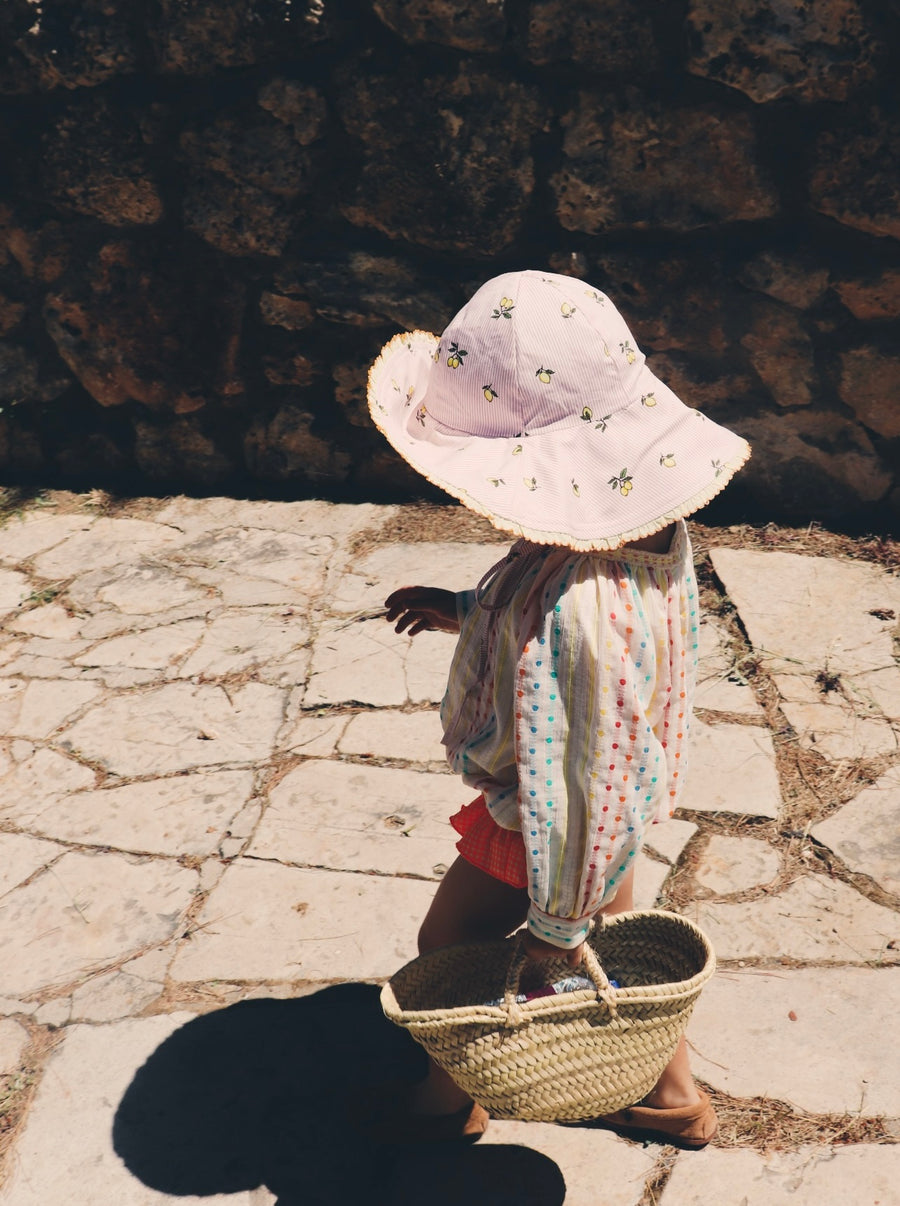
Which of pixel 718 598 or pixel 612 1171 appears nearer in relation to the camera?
pixel 612 1171

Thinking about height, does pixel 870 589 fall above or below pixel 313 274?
below

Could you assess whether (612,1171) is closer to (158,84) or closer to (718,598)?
(718,598)

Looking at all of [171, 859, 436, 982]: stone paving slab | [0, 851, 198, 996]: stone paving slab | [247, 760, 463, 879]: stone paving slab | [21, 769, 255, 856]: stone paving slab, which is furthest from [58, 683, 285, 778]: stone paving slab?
[171, 859, 436, 982]: stone paving slab

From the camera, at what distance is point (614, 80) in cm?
364

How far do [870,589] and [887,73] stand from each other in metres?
1.62

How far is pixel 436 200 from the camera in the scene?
3914 millimetres

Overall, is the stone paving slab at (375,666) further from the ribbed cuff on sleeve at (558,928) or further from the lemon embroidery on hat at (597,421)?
the lemon embroidery on hat at (597,421)

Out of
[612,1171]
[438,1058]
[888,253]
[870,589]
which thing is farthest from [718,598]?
[438,1058]

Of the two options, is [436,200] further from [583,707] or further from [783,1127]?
[783,1127]

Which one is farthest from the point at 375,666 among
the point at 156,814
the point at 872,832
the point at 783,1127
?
the point at 783,1127

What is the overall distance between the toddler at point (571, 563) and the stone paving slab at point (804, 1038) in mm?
698

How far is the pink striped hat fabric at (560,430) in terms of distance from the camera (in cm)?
151

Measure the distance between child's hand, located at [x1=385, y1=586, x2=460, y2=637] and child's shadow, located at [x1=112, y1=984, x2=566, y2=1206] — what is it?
90 cm

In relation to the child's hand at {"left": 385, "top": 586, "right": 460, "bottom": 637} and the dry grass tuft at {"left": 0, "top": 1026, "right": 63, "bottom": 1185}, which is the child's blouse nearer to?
the child's hand at {"left": 385, "top": 586, "right": 460, "bottom": 637}
